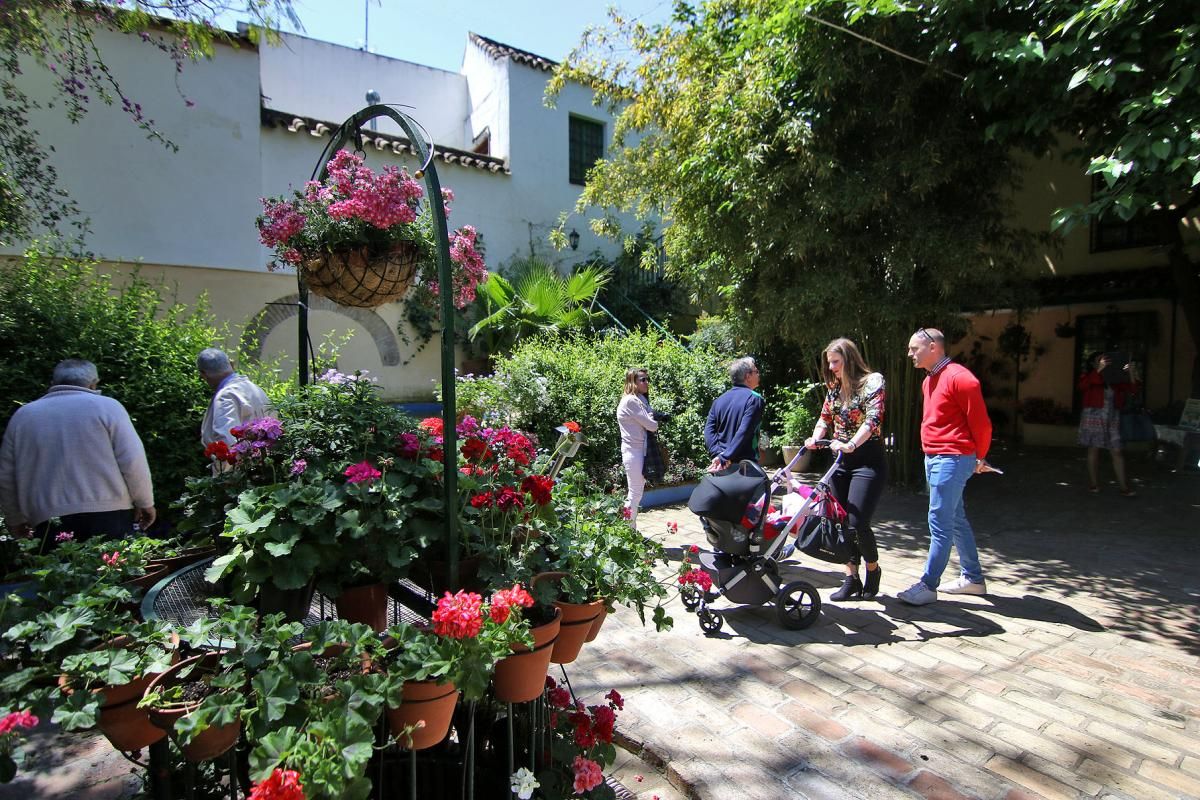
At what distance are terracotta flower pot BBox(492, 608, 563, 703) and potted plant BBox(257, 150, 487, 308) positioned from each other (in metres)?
1.36

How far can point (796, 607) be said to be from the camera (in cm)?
398

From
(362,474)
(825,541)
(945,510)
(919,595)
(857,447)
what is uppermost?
(362,474)

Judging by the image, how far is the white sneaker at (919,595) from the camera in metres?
4.27

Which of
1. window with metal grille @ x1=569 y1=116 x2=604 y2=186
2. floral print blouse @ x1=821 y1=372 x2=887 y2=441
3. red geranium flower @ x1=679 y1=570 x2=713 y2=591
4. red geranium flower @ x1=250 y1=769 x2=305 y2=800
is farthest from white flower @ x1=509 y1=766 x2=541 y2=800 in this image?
window with metal grille @ x1=569 y1=116 x2=604 y2=186

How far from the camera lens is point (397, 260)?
2471 millimetres

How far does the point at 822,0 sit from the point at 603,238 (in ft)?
28.7

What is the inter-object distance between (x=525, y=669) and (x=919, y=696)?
2.40 m

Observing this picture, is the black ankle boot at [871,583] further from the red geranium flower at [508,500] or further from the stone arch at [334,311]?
the stone arch at [334,311]

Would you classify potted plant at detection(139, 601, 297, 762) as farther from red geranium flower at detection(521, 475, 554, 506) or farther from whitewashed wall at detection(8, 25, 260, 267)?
whitewashed wall at detection(8, 25, 260, 267)

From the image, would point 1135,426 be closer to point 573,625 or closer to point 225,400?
point 573,625

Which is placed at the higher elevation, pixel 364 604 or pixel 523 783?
pixel 364 604

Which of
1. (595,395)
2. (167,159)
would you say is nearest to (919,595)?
(595,395)

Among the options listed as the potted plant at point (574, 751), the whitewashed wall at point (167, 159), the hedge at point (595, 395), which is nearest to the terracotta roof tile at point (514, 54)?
the whitewashed wall at point (167, 159)

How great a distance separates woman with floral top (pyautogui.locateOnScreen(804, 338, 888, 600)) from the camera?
409 centimetres
